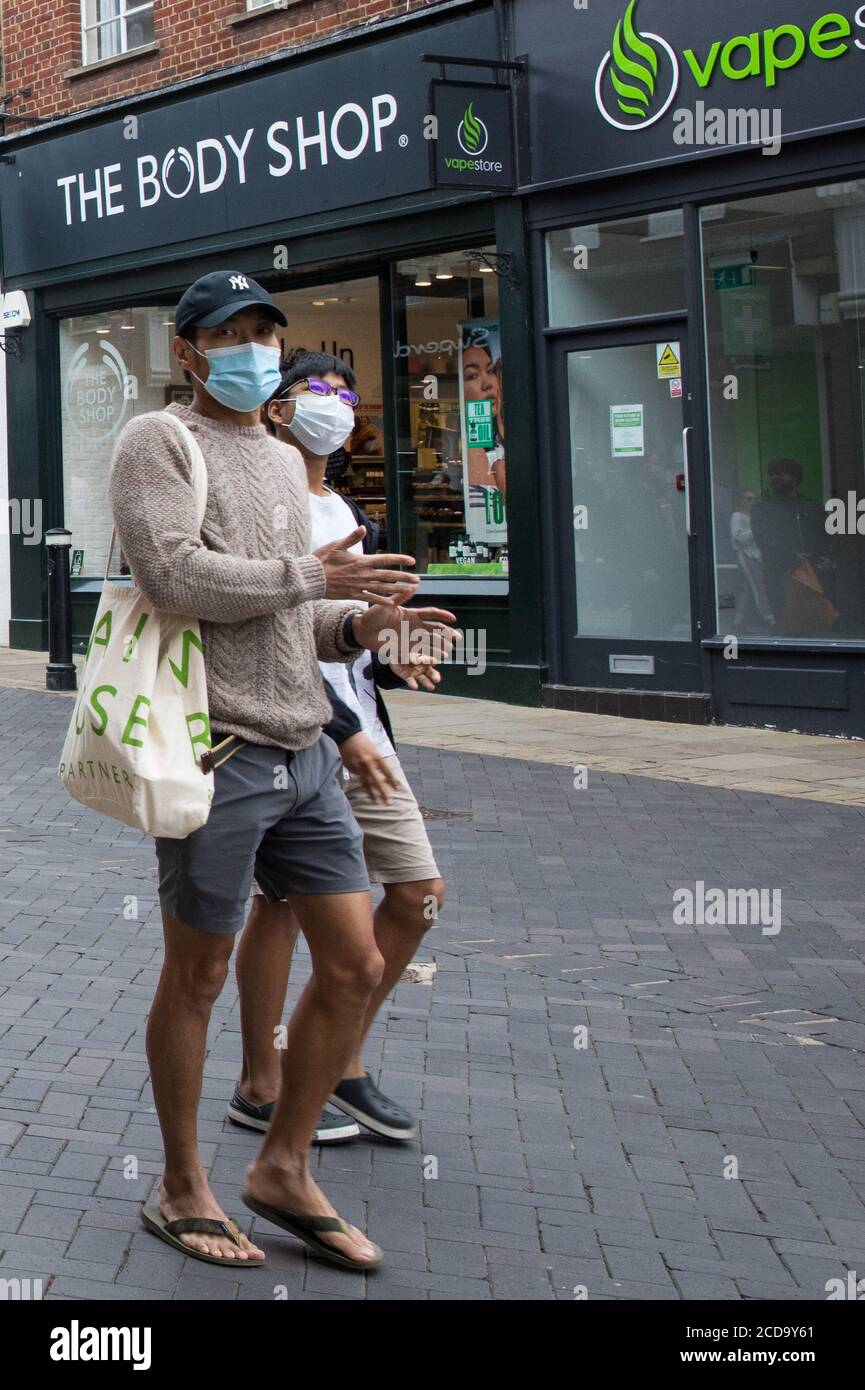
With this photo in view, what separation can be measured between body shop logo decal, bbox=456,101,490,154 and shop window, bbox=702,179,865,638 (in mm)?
1790

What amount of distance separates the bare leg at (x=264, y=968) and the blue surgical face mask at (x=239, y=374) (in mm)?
1283

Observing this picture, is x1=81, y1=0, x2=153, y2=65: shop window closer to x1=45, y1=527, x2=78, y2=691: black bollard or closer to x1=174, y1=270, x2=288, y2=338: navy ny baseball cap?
x1=45, y1=527, x2=78, y2=691: black bollard

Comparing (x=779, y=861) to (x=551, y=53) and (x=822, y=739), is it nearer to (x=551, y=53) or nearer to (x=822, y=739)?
(x=822, y=739)

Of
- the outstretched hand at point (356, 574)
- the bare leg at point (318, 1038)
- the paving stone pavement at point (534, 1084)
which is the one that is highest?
the outstretched hand at point (356, 574)

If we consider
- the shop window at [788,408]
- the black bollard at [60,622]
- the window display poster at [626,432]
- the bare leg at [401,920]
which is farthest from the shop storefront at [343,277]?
the bare leg at [401,920]

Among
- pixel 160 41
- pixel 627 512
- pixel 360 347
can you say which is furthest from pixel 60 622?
pixel 160 41

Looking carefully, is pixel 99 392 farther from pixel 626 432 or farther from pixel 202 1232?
pixel 202 1232

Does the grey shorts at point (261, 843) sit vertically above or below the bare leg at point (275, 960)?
above

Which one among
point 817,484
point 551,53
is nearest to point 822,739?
point 817,484

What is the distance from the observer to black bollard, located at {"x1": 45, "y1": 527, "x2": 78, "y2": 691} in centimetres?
1557

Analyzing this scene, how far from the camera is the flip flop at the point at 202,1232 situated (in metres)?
3.80

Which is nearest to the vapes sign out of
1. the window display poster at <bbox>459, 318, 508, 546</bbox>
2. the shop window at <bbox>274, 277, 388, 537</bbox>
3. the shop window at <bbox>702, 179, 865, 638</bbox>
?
the window display poster at <bbox>459, 318, 508, 546</bbox>

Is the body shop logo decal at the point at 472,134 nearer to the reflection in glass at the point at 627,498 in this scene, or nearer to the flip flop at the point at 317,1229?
the reflection in glass at the point at 627,498

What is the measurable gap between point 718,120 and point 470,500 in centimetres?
370
